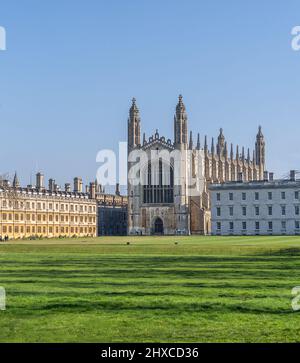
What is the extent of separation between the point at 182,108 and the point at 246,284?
89.4 meters

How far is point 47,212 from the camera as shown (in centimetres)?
10125

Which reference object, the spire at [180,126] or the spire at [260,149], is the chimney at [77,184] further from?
the spire at [260,149]

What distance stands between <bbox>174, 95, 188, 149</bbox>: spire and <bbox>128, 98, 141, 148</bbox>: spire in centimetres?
664

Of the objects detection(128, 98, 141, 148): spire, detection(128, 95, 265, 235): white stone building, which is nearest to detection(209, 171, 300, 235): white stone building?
detection(128, 95, 265, 235): white stone building

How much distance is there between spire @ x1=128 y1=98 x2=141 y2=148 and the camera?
359 feet

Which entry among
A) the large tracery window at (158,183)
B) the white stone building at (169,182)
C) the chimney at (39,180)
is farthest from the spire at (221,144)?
the chimney at (39,180)

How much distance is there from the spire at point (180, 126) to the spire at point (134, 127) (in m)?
6.64

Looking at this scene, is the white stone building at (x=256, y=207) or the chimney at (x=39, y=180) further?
the chimney at (x=39, y=180)

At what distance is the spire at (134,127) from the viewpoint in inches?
4311

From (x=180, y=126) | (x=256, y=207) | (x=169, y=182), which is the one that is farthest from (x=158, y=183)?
(x=256, y=207)

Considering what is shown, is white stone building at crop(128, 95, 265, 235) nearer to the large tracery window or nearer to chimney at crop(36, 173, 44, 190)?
the large tracery window

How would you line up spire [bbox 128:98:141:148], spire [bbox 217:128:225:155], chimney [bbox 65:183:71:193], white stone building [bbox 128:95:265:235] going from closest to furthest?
white stone building [bbox 128:95:265:235]
spire [bbox 128:98:141:148]
chimney [bbox 65:183:71:193]
spire [bbox 217:128:225:155]

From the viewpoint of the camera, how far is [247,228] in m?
93.1
